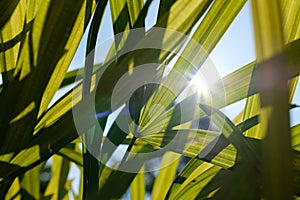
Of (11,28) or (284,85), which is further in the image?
(11,28)

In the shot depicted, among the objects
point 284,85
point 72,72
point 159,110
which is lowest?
point 284,85

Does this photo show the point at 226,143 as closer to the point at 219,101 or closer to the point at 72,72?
the point at 219,101

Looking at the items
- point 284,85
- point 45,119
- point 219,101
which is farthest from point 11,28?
point 284,85

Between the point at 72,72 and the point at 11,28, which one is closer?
the point at 11,28

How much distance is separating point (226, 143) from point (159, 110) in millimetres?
85

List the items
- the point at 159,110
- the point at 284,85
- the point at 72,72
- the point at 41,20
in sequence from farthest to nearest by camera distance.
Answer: the point at 72,72
the point at 159,110
the point at 41,20
the point at 284,85

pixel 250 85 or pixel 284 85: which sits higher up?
pixel 250 85

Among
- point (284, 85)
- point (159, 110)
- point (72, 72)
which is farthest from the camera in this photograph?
point (72, 72)

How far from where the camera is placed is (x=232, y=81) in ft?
1.37

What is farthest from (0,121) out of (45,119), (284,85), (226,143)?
(284,85)

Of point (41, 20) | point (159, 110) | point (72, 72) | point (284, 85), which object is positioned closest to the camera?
point (284, 85)

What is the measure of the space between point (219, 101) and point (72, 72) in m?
0.28

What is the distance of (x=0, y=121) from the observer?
37 cm

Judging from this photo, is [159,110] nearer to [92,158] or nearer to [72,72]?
[92,158]
